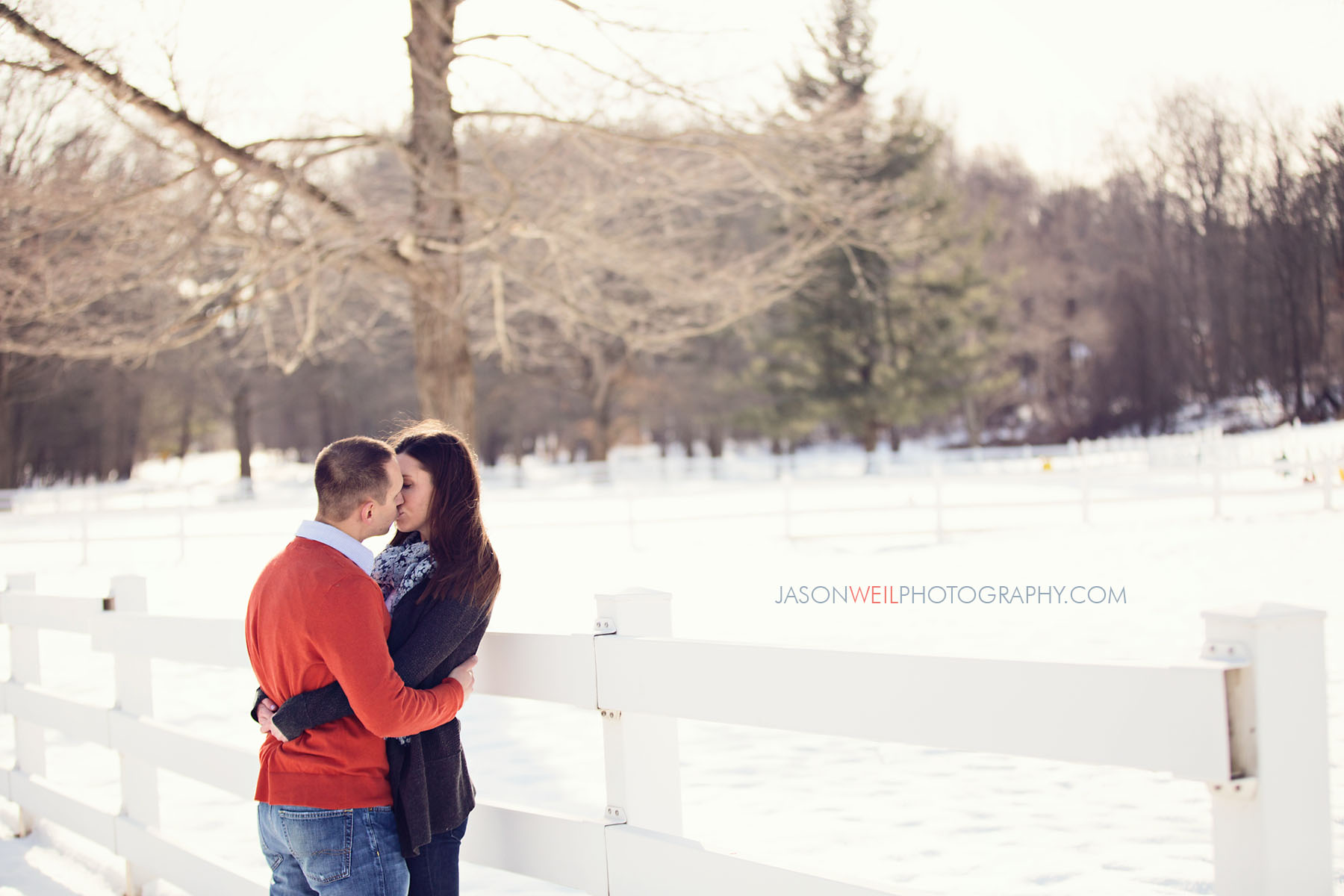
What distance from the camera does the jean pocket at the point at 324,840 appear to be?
2.39 meters

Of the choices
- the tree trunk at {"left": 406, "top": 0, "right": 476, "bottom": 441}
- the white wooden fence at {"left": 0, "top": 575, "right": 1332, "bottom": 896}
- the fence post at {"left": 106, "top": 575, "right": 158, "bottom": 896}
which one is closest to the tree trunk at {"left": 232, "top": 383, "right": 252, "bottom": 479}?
the tree trunk at {"left": 406, "top": 0, "right": 476, "bottom": 441}

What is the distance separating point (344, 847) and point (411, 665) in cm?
45

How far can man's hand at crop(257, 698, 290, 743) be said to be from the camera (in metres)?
2.42

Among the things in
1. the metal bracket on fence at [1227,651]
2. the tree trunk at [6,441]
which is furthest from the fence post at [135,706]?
the tree trunk at [6,441]

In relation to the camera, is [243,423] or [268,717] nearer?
[268,717]

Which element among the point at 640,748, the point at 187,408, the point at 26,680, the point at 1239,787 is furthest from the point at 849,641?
the point at 187,408

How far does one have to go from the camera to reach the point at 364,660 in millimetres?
2254

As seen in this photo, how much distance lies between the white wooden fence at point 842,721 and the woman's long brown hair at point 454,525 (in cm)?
29

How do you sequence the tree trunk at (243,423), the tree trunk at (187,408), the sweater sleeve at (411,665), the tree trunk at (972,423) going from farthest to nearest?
the tree trunk at (187,408), the tree trunk at (243,423), the tree trunk at (972,423), the sweater sleeve at (411,665)

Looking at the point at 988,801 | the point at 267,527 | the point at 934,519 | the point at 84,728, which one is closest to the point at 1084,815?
the point at 988,801

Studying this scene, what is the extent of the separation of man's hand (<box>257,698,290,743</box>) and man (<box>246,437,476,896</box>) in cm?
3

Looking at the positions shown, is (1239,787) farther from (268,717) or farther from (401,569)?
(268,717)

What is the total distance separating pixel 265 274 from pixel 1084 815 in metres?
7.42

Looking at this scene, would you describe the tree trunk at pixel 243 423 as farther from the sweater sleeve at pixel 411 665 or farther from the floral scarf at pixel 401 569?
the sweater sleeve at pixel 411 665
